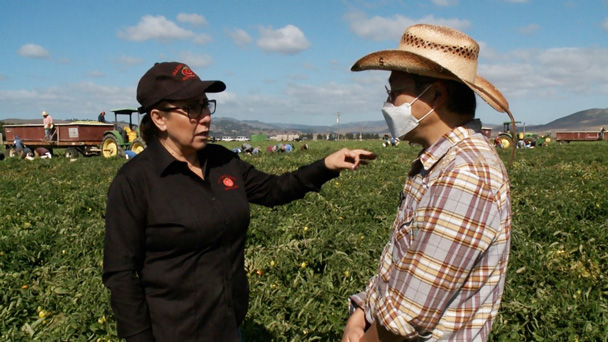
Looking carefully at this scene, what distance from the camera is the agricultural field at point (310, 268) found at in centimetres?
353

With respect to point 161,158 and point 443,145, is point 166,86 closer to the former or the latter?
point 161,158

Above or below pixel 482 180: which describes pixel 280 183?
below

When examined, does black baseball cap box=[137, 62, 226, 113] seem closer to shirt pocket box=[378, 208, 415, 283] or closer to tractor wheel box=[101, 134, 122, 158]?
shirt pocket box=[378, 208, 415, 283]

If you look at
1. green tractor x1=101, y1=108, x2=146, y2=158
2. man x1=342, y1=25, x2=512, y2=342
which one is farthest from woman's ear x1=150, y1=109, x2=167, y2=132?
green tractor x1=101, y1=108, x2=146, y2=158

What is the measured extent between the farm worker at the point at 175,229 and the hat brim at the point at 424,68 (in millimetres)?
755

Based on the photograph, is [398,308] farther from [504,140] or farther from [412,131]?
[504,140]

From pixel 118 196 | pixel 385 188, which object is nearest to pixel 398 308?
pixel 118 196

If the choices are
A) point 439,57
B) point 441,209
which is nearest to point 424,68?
point 439,57

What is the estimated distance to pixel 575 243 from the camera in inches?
204

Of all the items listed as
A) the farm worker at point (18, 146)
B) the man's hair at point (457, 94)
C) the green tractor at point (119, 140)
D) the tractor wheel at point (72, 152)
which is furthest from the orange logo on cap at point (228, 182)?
the farm worker at point (18, 146)

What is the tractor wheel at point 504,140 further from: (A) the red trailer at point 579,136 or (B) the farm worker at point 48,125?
(B) the farm worker at point 48,125

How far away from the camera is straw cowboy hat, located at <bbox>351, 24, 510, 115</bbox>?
1.73 m

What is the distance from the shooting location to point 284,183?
2.88 m

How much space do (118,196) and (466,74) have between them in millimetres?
1590
